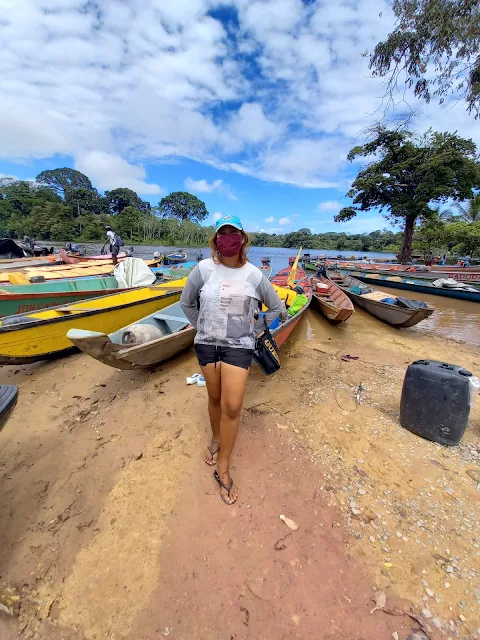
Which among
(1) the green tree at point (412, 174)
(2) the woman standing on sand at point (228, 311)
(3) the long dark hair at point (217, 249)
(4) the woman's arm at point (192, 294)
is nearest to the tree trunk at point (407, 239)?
(1) the green tree at point (412, 174)

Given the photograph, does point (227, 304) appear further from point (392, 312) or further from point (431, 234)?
point (431, 234)

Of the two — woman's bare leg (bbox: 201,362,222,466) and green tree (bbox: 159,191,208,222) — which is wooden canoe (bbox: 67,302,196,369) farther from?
green tree (bbox: 159,191,208,222)

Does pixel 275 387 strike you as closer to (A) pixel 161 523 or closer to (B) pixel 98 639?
(A) pixel 161 523

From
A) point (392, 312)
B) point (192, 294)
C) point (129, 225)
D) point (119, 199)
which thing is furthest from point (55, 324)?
point (119, 199)

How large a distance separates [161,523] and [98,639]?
70 centimetres

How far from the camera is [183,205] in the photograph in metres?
87.4

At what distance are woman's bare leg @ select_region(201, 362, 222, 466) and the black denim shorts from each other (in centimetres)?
6

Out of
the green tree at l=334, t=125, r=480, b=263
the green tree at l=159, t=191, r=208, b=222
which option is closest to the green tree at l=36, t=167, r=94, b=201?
the green tree at l=159, t=191, r=208, b=222

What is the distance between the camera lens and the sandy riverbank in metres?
1.69

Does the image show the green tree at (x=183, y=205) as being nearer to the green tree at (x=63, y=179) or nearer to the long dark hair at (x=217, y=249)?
the green tree at (x=63, y=179)

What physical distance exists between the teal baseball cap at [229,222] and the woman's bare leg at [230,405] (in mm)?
1085

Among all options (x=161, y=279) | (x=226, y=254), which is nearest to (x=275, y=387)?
(x=226, y=254)

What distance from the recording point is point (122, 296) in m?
7.14

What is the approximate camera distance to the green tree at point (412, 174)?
15.7 meters
